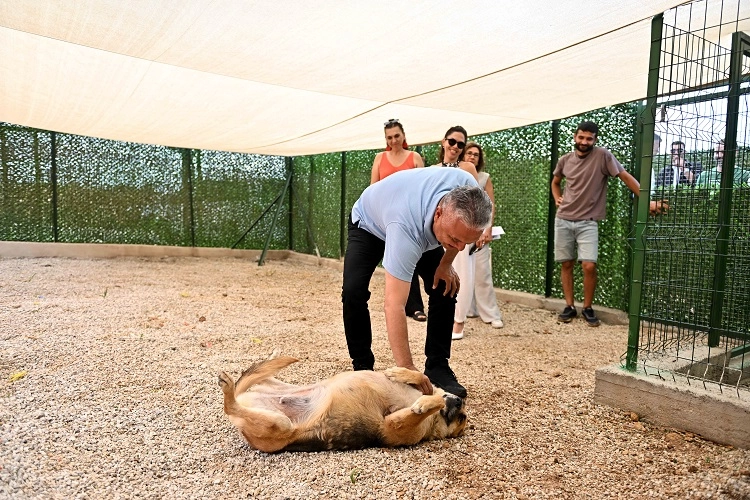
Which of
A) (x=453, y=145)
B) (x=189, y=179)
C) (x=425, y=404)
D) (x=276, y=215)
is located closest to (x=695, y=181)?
(x=453, y=145)

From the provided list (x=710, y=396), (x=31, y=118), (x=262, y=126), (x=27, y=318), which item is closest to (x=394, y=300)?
(x=710, y=396)

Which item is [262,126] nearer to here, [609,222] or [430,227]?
[609,222]

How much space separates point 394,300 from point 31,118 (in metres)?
5.96

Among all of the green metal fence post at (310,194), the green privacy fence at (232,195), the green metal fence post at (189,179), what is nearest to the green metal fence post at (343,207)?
the green privacy fence at (232,195)

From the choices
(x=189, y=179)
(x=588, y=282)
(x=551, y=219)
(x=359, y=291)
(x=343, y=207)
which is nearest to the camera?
(x=359, y=291)

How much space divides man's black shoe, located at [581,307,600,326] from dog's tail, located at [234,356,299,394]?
3.45 meters

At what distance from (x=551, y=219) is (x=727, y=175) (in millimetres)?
2627

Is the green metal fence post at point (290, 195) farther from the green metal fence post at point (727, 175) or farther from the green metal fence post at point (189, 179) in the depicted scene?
the green metal fence post at point (727, 175)

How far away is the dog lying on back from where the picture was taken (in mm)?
2180

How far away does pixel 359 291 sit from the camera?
2.82m

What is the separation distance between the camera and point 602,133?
5.27 metres

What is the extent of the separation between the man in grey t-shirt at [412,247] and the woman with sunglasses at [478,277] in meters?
1.33

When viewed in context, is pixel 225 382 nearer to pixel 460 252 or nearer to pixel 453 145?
pixel 460 252

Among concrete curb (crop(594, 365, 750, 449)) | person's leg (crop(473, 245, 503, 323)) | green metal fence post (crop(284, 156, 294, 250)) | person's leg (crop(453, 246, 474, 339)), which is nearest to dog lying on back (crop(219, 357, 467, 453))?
concrete curb (crop(594, 365, 750, 449))
